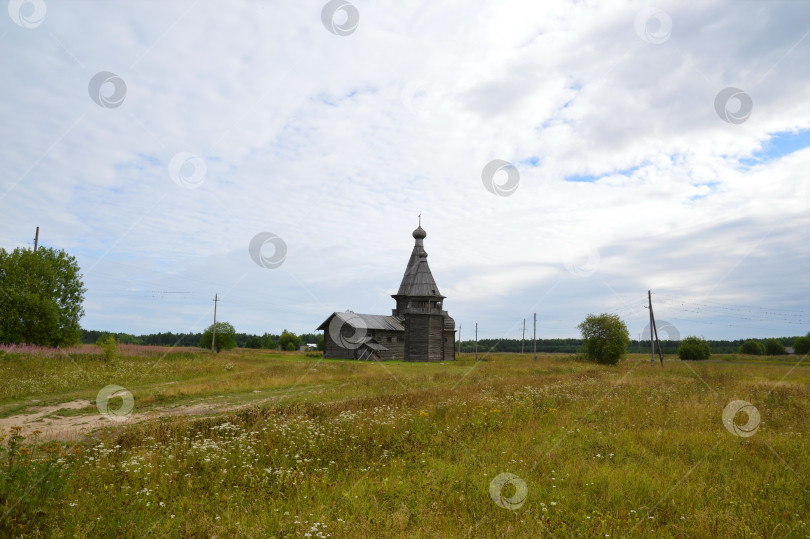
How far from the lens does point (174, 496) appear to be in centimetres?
611

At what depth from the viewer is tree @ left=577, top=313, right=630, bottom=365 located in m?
48.5

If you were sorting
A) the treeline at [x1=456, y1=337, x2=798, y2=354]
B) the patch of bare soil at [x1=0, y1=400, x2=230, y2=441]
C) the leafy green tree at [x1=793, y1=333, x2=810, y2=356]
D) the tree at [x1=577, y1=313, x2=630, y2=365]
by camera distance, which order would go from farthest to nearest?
the treeline at [x1=456, y1=337, x2=798, y2=354]
the leafy green tree at [x1=793, y1=333, x2=810, y2=356]
the tree at [x1=577, y1=313, x2=630, y2=365]
the patch of bare soil at [x1=0, y1=400, x2=230, y2=441]

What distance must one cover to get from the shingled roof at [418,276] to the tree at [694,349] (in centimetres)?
4359

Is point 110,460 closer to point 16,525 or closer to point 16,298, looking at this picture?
point 16,525

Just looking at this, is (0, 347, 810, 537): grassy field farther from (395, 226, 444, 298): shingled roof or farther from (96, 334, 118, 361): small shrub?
(395, 226, 444, 298): shingled roof

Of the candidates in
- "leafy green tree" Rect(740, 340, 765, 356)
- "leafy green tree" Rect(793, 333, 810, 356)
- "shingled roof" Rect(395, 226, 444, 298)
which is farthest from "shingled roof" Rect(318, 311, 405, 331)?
"leafy green tree" Rect(740, 340, 765, 356)

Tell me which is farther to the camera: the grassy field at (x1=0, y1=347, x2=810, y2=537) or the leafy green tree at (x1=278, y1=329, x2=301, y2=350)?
the leafy green tree at (x1=278, y1=329, x2=301, y2=350)

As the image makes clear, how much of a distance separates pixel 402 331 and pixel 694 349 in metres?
47.4

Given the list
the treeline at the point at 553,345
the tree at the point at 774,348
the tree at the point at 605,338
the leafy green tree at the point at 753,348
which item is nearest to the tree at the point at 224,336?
the tree at the point at 605,338

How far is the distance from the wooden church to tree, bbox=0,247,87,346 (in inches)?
1046

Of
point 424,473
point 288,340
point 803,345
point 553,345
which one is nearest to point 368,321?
point 424,473

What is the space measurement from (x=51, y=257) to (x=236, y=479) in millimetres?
39932

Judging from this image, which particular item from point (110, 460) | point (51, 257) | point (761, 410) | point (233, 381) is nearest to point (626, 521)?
point (110, 460)

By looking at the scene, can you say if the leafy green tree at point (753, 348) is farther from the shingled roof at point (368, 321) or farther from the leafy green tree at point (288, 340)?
the leafy green tree at point (288, 340)
